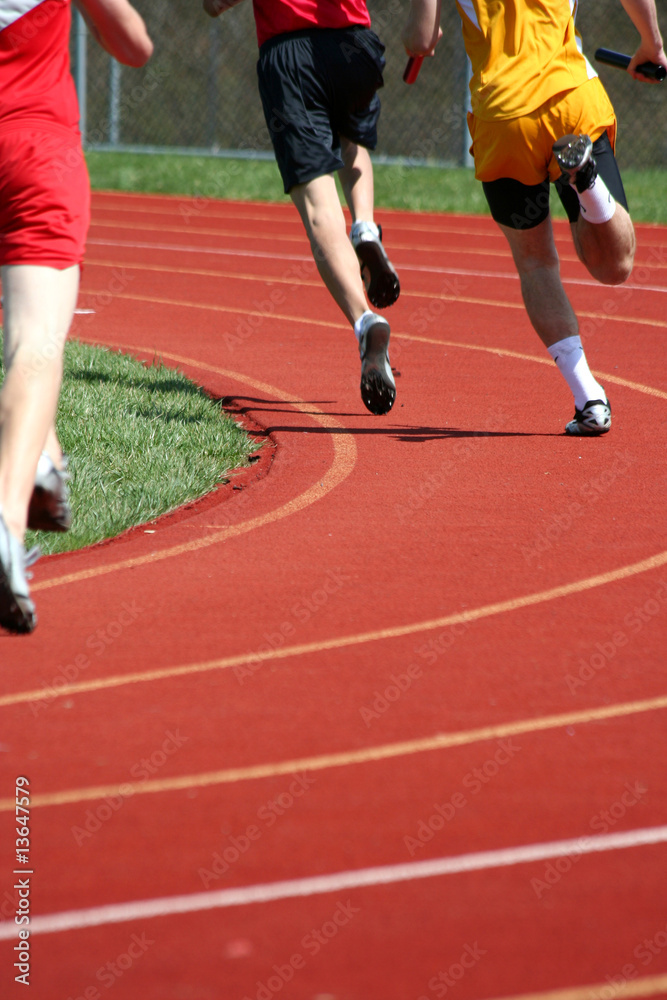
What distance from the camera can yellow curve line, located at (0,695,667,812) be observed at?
Result: 9.70ft

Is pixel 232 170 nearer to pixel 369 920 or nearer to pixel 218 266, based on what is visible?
pixel 218 266

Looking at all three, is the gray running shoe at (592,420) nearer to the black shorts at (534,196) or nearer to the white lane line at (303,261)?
the black shorts at (534,196)

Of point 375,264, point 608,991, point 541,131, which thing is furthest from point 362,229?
point 608,991

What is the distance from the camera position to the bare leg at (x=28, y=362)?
3.37 meters

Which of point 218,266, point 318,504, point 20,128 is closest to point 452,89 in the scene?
point 218,266

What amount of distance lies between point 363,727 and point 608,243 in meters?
3.05

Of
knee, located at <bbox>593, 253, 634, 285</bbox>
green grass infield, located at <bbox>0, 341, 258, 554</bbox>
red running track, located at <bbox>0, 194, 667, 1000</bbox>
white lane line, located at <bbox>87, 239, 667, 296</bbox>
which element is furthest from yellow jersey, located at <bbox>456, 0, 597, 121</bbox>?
white lane line, located at <bbox>87, 239, 667, 296</bbox>

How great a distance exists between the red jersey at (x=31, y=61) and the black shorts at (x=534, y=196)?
2605 mm

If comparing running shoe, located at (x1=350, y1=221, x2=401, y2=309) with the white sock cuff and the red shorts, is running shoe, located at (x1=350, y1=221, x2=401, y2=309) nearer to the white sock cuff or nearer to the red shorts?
the white sock cuff

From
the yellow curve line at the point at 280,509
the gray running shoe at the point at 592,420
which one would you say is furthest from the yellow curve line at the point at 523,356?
the yellow curve line at the point at 280,509

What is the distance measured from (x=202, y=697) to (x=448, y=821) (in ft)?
2.72

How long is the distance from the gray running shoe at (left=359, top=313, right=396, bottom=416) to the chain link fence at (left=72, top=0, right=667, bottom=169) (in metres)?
15.8

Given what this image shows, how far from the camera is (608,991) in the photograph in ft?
7.49

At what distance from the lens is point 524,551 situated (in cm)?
462
